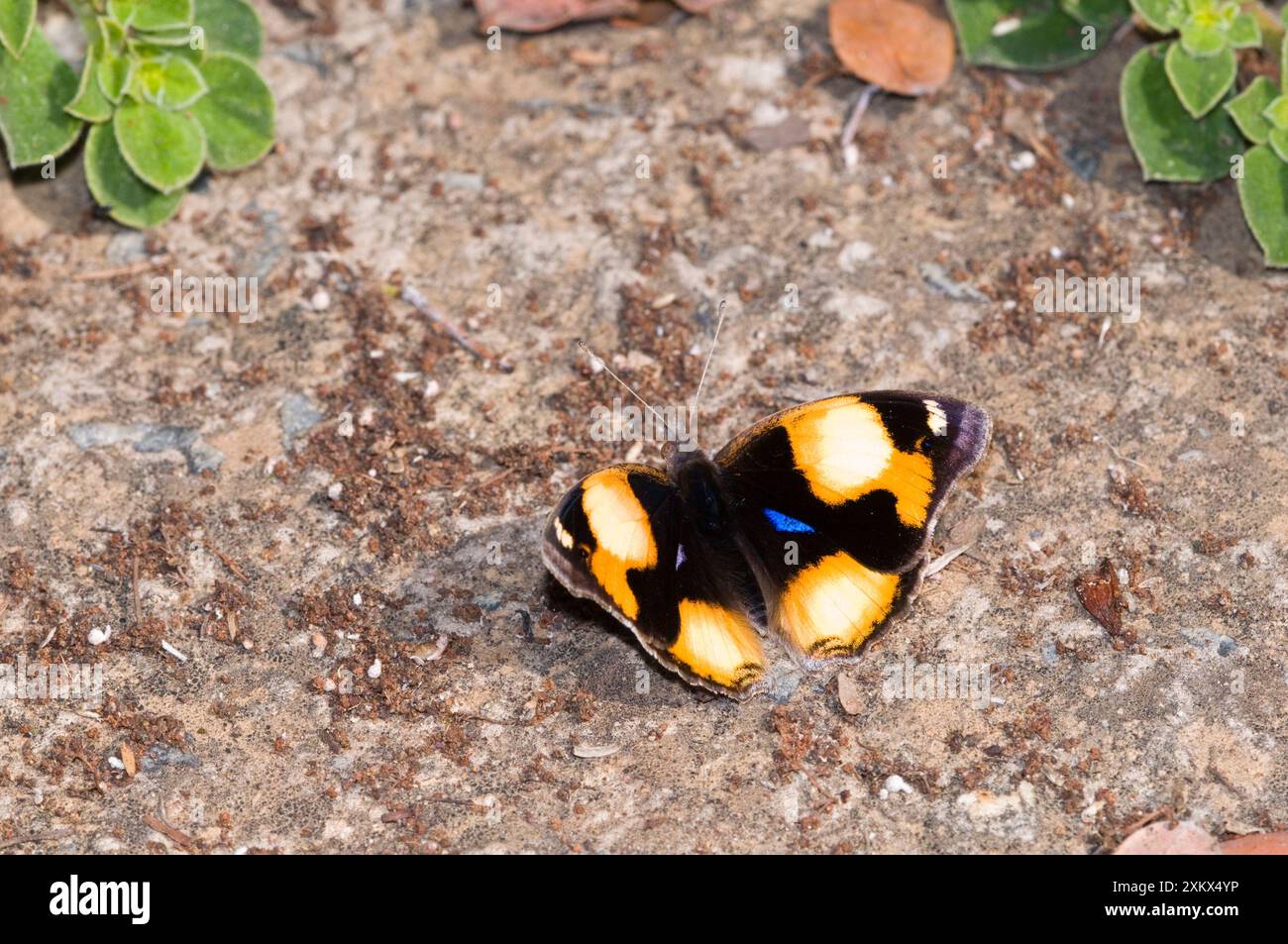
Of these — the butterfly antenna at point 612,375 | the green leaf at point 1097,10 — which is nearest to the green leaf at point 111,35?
the butterfly antenna at point 612,375

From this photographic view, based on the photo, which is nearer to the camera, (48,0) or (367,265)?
(367,265)

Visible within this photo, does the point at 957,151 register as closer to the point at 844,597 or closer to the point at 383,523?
the point at 844,597

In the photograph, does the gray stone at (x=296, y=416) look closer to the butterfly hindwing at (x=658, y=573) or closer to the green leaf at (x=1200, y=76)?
the butterfly hindwing at (x=658, y=573)

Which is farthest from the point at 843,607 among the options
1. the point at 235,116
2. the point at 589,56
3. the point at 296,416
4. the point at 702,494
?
the point at 235,116

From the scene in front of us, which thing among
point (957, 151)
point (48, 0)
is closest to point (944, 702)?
point (957, 151)

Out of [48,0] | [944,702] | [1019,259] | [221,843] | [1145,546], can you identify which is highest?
[48,0]

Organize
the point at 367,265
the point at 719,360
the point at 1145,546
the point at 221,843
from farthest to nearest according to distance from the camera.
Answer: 1. the point at 367,265
2. the point at 719,360
3. the point at 1145,546
4. the point at 221,843

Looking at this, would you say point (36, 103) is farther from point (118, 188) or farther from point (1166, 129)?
point (1166, 129)
